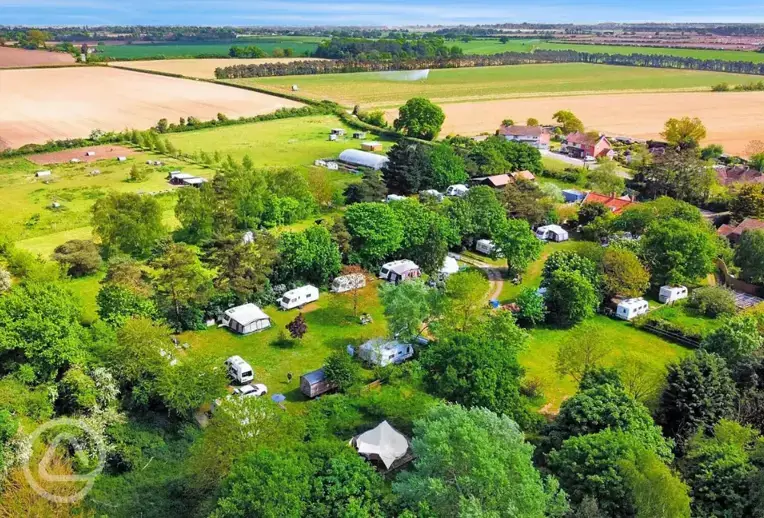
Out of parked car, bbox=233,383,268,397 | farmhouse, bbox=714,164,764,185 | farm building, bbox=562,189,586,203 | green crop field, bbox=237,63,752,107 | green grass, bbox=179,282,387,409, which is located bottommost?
green grass, bbox=179,282,387,409

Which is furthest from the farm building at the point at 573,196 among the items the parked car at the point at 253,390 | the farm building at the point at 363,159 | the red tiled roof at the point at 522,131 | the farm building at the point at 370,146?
the parked car at the point at 253,390

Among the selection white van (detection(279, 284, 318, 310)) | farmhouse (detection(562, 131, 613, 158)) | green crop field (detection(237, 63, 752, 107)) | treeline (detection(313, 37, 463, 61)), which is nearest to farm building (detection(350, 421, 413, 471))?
white van (detection(279, 284, 318, 310))

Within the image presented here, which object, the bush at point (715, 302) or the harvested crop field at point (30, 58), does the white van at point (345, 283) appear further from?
the harvested crop field at point (30, 58)

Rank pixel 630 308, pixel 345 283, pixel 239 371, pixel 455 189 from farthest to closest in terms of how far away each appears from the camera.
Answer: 1. pixel 455 189
2. pixel 345 283
3. pixel 630 308
4. pixel 239 371

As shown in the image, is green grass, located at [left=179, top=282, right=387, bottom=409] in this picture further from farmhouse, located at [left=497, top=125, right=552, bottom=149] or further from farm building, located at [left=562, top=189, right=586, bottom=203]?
farmhouse, located at [left=497, top=125, right=552, bottom=149]

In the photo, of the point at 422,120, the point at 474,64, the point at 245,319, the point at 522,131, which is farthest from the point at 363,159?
the point at 474,64

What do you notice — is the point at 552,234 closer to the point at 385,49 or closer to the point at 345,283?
the point at 345,283
